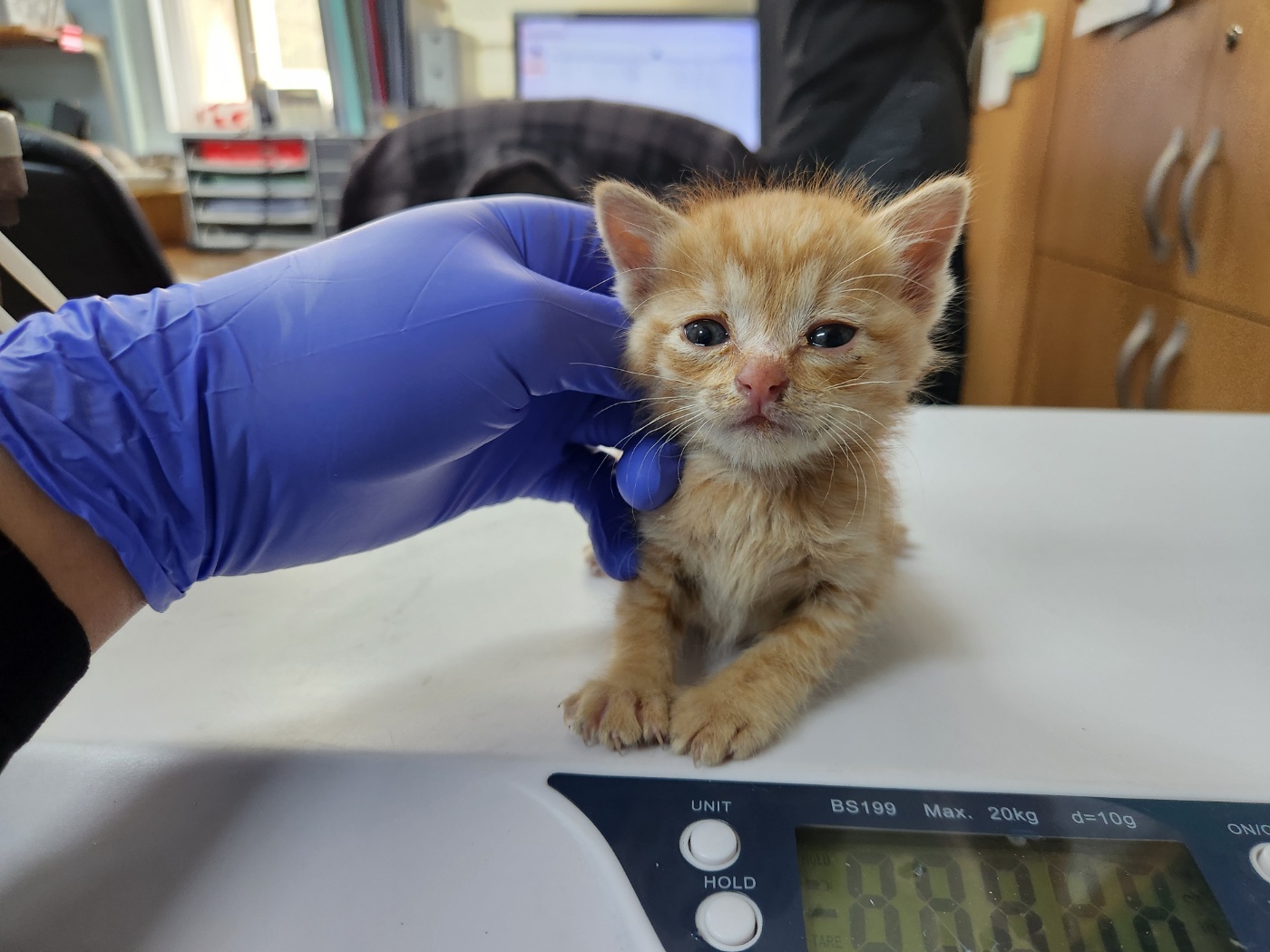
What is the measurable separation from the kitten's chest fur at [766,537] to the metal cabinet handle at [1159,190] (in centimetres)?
80

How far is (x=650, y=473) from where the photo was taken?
29.4 inches

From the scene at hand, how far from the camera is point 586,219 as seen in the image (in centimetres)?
96

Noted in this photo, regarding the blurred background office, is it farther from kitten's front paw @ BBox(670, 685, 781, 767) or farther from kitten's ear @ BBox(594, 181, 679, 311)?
kitten's front paw @ BBox(670, 685, 781, 767)

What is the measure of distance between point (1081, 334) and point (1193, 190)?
0.38 m

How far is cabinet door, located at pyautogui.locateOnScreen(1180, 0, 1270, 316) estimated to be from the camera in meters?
1.05

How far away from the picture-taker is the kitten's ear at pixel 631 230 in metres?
0.76

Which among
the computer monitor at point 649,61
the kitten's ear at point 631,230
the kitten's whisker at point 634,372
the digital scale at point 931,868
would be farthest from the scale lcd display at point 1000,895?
the computer monitor at point 649,61

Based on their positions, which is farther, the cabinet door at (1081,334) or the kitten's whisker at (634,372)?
the cabinet door at (1081,334)

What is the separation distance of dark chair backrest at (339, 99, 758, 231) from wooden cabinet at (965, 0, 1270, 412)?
0.61 meters

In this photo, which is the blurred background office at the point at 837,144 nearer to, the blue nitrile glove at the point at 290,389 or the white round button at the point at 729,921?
the blue nitrile glove at the point at 290,389

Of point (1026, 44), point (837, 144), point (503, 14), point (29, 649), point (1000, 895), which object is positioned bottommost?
point (1000, 895)

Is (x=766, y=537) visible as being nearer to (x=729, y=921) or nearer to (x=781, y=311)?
(x=781, y=311)

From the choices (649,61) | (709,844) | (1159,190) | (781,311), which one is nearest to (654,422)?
(781,311)

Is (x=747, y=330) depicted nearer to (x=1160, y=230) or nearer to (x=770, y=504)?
(x=770, y=504)
